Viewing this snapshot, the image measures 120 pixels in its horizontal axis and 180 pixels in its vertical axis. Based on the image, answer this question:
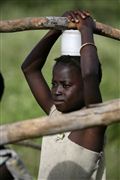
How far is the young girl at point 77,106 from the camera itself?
379cm

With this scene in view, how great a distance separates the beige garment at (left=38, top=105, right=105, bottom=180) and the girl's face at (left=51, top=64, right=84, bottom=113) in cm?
14

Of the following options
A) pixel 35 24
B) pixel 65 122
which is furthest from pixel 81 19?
pixel 65 122

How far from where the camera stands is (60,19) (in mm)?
3867

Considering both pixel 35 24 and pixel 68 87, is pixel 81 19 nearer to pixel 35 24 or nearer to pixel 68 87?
pixel 35 24

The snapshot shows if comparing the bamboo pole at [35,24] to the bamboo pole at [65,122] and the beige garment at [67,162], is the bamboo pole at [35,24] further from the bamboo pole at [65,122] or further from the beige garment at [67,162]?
the bamboo pole at [65,122]

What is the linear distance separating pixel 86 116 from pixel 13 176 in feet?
1.29

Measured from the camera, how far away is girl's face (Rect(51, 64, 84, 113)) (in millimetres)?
3887

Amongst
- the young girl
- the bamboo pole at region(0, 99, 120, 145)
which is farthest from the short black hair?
the bamboo pole at region(0, 99, 120, 145)

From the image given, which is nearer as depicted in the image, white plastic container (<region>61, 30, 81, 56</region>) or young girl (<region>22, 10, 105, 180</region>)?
young girl (<region>22, 10, 105, 180</region>)

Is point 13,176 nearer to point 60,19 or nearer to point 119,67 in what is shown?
point 60,19

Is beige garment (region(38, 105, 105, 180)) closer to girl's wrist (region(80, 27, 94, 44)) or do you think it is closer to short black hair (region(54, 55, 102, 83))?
short black hair (region(54, 55, 102, 83))

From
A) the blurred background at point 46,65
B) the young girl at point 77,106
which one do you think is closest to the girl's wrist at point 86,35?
the young girl at point 77,106

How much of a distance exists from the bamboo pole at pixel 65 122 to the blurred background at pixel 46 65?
416cm

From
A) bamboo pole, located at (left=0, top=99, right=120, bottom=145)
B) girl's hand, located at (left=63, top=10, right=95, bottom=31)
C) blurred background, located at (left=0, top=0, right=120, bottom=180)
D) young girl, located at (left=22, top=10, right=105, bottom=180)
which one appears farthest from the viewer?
blurred background, located at (left=0, top=0, right=120, bottom=180)
